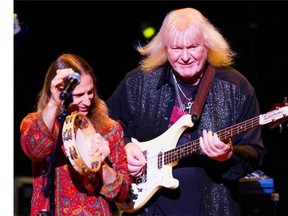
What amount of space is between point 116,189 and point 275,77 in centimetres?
255

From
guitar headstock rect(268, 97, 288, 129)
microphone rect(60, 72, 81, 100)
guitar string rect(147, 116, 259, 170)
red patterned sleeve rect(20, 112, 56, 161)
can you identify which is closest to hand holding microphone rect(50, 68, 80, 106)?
microphone rect(60, 72, 81, 100)

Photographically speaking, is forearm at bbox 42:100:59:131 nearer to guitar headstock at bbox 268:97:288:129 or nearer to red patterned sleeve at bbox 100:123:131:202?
red patterned sleeve at bbox 100:123:131:202

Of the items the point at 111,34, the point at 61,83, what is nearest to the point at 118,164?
the point at 61,83

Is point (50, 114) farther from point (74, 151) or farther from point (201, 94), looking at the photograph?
point (201, 94)

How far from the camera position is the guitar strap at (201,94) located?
3.77 m

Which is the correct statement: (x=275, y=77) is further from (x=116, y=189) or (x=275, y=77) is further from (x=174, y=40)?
(x=116, y=189)

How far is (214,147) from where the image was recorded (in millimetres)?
3543

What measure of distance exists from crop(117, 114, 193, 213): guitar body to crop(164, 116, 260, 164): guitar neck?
4 centimetres

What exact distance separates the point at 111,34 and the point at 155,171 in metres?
2.74

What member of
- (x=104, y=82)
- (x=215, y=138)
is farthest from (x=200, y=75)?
(x=104, y=82)

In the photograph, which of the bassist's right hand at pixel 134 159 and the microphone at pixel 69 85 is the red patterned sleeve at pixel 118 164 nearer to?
the bassist's right hand at pixel 134 159

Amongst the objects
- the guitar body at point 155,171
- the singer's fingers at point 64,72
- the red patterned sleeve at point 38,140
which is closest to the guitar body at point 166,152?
the guitar body at point 155,171

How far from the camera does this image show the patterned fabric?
3.18 m

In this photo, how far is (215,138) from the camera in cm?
355
